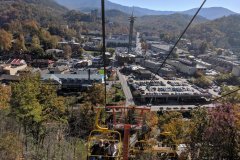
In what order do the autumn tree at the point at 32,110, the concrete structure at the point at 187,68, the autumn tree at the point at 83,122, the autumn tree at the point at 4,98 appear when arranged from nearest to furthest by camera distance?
1. the autumn tree at the point at 32,110
2. the autumn tree at the point at 83,122
3. the autumn tree at the point at 4,98
4. the concrete structure at the point at 187,68

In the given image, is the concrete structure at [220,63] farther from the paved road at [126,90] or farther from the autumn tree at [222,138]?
the autumn tree at [222,138]

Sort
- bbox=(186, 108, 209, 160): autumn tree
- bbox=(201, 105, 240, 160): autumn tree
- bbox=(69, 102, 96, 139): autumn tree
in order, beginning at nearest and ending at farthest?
bbox=(201, 105, 240, 160): autumn tree
bbox=(186, 108, 209, 160): autumn tree
bbox=(69, 102, 96, 139): autumn tree

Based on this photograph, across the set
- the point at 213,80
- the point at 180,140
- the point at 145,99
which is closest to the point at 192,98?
the point at 145,99

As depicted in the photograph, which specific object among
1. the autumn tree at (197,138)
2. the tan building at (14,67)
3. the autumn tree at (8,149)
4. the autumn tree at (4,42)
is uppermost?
the autumn tree at (197,138)

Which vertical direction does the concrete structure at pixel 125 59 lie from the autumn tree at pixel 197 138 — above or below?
below

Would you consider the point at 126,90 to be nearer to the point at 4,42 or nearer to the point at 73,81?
the point at 73,81

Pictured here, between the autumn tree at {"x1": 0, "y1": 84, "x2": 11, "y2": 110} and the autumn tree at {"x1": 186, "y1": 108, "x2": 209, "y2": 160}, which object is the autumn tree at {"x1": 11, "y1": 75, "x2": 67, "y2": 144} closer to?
the autumn tree at {"x1": 0, "y1": 84, "x2": 11, "y2": 110}

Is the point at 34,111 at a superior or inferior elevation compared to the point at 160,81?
superior

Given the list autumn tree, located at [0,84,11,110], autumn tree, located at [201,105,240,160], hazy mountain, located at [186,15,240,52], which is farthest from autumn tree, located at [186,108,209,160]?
hazy mountain, located at [186,15,240,52]

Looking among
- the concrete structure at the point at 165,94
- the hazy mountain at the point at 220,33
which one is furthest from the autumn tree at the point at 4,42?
the hazy mountain at the point at 220,33

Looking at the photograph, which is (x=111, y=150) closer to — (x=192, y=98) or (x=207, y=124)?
(x=207, y=124)

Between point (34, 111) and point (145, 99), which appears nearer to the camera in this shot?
point (34, 111)
